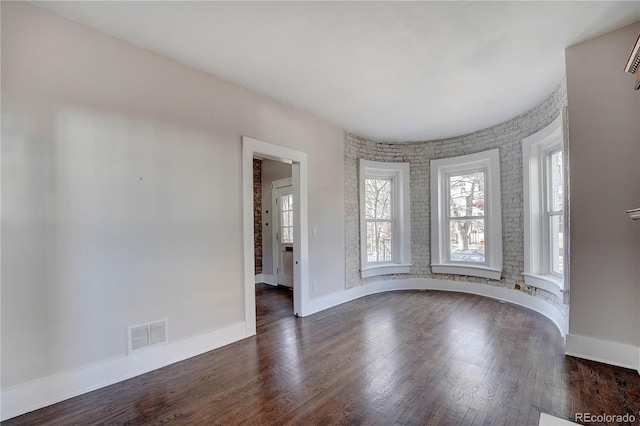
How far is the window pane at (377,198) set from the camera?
5582 millimetres

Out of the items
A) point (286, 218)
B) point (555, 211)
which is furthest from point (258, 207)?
point (555, 211)

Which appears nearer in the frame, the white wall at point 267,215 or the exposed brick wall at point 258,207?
the white wall at point 267,215

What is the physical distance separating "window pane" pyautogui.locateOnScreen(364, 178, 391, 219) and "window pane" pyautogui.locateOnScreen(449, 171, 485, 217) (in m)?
1.13

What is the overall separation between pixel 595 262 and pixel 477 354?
1296 millimetres

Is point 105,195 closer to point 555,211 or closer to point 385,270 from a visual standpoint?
point 385,270

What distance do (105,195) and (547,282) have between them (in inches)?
192

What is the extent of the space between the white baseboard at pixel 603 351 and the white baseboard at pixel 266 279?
4785 millimetres

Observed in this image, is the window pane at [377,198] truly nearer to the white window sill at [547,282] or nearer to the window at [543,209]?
the window at [543,209]

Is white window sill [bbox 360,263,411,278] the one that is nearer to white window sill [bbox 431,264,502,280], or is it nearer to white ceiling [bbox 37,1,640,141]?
white window sill [bbox 431,264,502,280]

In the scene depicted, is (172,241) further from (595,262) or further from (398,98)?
(595,262)

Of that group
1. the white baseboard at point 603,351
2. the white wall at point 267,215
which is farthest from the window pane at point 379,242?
the white baseboard at point 603,351

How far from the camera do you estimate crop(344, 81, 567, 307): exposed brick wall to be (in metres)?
4.26

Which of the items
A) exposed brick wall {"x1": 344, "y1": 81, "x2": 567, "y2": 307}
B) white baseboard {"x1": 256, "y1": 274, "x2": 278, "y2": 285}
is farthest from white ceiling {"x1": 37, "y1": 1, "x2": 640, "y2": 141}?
white baseboard {"x1": 256, "y1": 274, "x2": 278, "y2": 285}

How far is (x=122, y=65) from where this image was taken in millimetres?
2482
